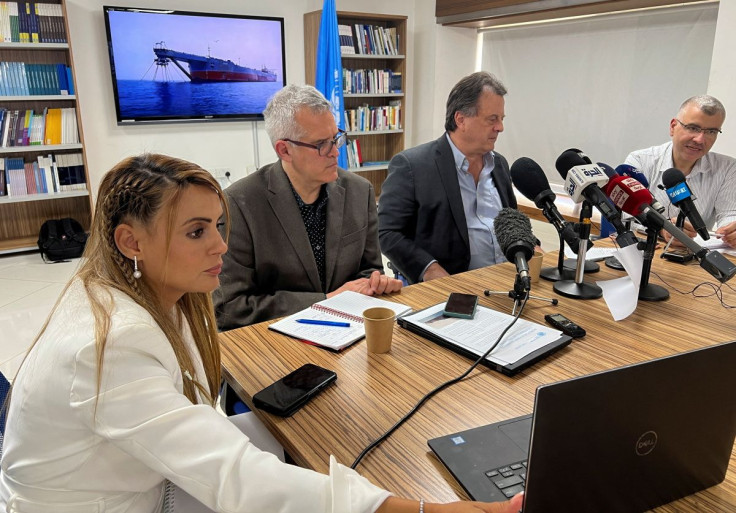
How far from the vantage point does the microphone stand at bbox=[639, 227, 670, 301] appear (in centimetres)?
162

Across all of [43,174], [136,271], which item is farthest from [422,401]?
[43,174]

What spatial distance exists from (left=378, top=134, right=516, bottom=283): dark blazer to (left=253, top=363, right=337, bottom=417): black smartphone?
1.17 m

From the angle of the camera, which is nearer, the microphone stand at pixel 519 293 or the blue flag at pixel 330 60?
the microphone stand at pixel 519 293

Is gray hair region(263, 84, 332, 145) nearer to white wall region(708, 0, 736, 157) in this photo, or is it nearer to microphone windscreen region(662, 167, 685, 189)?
microphone windscreen region(662, 167, 685, 189)

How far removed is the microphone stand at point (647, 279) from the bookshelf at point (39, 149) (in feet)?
14.0

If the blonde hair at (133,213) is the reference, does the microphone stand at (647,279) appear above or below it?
below

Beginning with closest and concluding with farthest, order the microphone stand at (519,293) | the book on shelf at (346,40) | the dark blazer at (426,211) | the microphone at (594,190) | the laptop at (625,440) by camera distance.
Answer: the laptop at (625,440) → the microphone stand at (519,293) → the microphone at (594,190) → the dark blazer at (426,211) → the book on shelf at (346,40)

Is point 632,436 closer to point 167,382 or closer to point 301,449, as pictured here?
point 301,449

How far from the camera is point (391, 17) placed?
525 cm

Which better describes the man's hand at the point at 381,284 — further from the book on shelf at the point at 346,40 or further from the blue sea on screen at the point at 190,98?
the book on shelf at the point at 346,40

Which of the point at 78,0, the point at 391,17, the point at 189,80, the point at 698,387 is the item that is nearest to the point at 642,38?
the point at 391,17

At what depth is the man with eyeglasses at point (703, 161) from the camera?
2.56 meters

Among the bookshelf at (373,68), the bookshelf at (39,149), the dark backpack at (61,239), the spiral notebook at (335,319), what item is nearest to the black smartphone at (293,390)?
the spiral notebook at (335,319)

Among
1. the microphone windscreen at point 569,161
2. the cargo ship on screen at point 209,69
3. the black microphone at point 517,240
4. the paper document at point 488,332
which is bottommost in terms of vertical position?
the paper document at point 488,332
